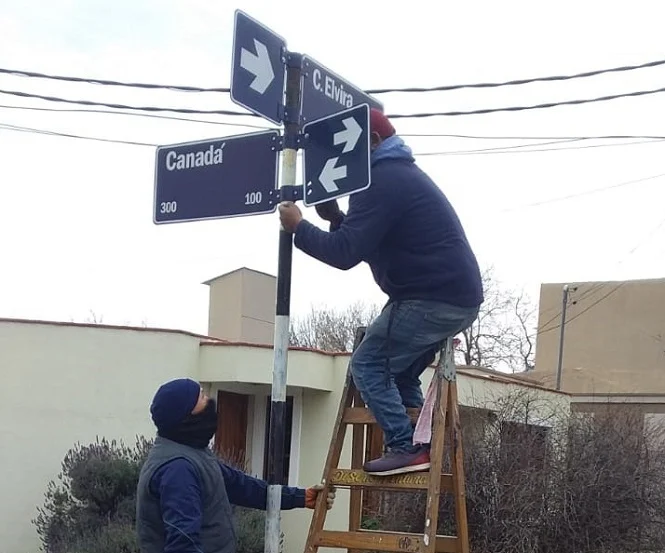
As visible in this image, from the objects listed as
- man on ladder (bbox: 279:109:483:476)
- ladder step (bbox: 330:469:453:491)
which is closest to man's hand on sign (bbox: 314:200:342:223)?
man on ladder (bbox: 279:109:483:476)

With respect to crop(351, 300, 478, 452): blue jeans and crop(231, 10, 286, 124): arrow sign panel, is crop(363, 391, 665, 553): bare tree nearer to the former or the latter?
crop(351, 300, 478, 452): blue jeans

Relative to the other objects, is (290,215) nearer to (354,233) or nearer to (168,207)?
(354,233)

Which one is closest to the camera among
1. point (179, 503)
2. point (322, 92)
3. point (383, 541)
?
point (179, 503)

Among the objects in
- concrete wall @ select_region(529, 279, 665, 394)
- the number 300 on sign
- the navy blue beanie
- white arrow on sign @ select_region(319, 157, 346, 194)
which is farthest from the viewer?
concrete wall @ select_region(529, 279, 665, 394)

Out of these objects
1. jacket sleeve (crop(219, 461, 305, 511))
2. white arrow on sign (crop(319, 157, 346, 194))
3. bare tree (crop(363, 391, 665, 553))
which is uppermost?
white arrow on sign (crop(319, 157, 346, 194))

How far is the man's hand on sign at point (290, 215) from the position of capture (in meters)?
4.64

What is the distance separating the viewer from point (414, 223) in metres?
4.85

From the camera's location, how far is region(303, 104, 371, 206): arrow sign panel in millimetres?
4434

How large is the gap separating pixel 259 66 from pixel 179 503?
6.64ft

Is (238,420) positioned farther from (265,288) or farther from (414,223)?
(414,223)

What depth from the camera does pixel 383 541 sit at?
4.81 m

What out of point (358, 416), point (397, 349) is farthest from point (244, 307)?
point (397, 349)

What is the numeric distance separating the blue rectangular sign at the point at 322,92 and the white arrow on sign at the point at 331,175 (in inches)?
15.8

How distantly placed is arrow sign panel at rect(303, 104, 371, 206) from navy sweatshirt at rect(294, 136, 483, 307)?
0.68ft
